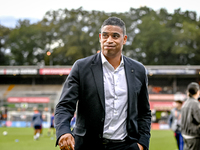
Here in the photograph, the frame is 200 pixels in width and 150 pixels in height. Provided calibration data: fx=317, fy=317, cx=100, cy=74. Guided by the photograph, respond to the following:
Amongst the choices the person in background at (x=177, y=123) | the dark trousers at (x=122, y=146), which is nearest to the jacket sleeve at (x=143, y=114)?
the dark trousers at (x=122, y=146)

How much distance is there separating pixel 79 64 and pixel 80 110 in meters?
0.43

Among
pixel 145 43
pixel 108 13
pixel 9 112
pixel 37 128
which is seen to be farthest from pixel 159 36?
pixel 37 128

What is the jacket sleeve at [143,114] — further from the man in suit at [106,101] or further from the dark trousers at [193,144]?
the dark trousers at [193,144]

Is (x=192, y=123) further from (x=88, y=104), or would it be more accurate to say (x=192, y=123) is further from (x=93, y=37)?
(x=93, y=37)

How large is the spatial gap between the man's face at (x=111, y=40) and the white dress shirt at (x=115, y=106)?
4.3 inches

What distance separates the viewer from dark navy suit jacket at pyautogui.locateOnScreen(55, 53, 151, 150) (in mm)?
2871

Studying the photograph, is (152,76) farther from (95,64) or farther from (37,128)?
(95,64)

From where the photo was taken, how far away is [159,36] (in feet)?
207

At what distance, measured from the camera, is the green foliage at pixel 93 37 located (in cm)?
6284

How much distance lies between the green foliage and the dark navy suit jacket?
59.4 meters

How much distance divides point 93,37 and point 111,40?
61.2 m

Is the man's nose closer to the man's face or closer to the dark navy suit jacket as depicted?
the man's face

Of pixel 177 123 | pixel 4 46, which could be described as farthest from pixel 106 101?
pixel 4 46

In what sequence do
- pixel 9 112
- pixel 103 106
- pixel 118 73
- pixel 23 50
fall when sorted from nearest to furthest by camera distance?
pixel 103 106
pixel 118 73
pixel 9 112
pixel 23 50
